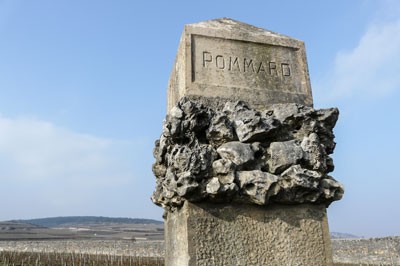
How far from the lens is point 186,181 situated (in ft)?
8.42

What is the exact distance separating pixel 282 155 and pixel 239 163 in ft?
1.09

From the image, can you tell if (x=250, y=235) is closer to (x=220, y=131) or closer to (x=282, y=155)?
(x=282, y=155)

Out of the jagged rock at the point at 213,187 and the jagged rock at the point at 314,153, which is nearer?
the jagged rock at the point at 213,187

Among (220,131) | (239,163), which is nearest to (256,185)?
(239,163)

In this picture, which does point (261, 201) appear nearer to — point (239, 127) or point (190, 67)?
point (239, 127)

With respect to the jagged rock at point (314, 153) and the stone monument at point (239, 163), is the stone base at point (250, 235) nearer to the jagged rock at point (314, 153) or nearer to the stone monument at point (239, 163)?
the stone monument at point (239, 163)

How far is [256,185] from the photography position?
8.61 ft

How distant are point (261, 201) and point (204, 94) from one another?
36.7 inches

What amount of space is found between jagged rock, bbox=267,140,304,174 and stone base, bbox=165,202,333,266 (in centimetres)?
29

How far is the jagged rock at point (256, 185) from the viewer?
2.62 m

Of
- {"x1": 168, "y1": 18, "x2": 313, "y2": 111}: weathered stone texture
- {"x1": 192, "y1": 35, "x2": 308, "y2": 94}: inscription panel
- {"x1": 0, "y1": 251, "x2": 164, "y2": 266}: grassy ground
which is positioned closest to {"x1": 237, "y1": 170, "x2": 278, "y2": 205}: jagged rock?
{"x1": 168, "y1": 18, "x2": 313, "y2": 111}: weathered stone texture

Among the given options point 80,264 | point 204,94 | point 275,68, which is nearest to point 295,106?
point 275,68

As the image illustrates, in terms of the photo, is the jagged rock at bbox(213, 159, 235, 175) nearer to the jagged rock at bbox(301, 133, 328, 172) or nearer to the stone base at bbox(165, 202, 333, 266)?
the stone base at bbox(165, 202, 333, 266)

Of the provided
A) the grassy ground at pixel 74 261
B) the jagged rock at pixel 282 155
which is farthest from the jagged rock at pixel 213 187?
the grassy ground at pixel 74 261
